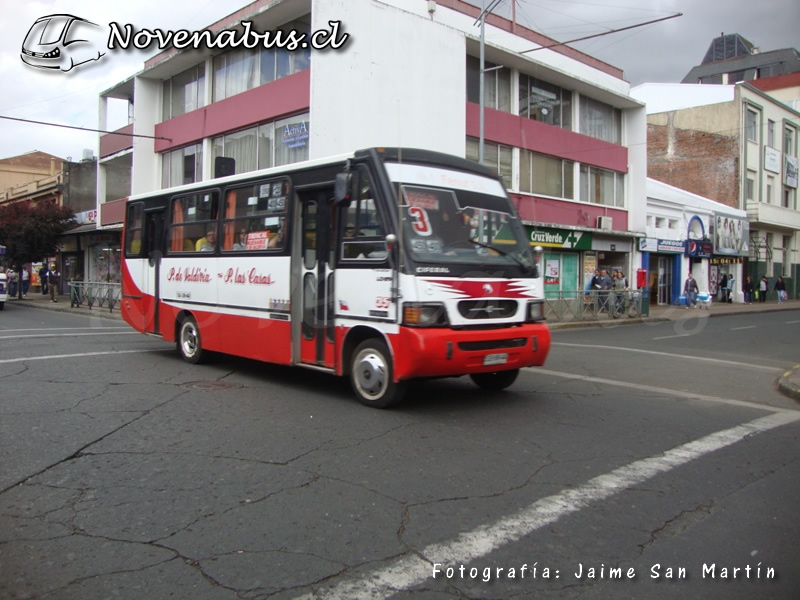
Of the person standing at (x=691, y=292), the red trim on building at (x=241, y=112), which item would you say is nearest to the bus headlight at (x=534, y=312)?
the red trim on building at (x=241, y=112)

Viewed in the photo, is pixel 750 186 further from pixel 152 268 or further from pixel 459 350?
pixel 459 350

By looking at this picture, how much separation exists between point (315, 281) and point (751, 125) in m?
42.1

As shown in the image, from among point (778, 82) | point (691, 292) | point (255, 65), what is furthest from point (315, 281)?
point (778, 82)

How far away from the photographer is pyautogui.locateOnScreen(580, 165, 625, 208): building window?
28.8 metres

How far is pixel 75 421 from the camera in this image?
6539mm

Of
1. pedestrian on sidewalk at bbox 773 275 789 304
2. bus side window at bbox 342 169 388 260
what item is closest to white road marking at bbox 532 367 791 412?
bus side window at bbox 342 169 388 260

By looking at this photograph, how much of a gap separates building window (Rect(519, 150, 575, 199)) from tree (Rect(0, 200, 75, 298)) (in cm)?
2191

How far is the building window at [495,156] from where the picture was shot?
23.6m

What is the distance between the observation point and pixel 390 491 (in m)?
4.67

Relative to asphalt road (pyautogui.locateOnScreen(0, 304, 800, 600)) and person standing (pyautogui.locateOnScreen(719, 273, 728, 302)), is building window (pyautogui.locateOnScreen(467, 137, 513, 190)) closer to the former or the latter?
asphalt road (pyautogui.locateOnScreen(0, 304, 800, 600))

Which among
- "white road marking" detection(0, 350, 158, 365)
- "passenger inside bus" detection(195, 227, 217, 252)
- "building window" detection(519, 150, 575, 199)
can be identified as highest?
"building window" detection(519, 150, 575, 199)

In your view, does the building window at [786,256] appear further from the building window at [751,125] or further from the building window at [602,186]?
the building window at [602,186]

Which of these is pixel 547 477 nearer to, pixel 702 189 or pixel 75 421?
pixel 75 421

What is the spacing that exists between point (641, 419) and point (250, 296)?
529cm
